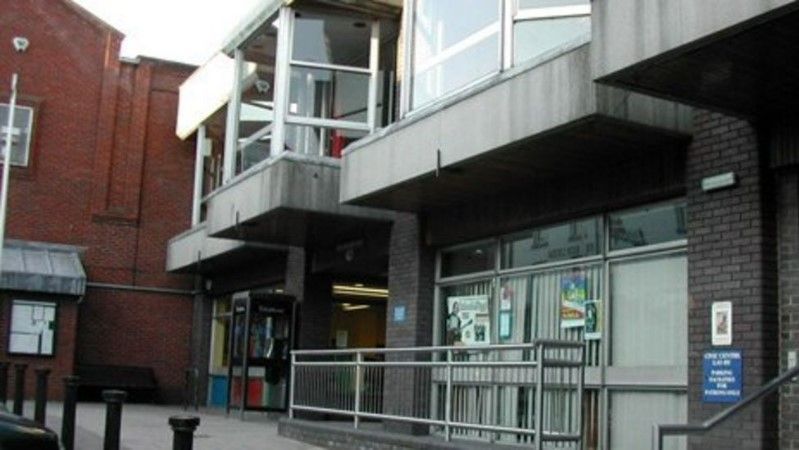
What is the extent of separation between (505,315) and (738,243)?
4229 millimetres

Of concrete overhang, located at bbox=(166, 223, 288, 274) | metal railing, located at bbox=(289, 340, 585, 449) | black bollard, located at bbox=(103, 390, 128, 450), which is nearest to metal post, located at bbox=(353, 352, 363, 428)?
metal railing, located at bbox=(289, 340, 585, 449)

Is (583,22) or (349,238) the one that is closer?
(583,22)

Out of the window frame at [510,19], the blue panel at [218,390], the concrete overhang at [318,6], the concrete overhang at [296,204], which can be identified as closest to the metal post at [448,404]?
the window frame at [510,19]

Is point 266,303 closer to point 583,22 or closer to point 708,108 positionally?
point 583,22

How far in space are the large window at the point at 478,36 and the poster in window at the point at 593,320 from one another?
278 centimetres

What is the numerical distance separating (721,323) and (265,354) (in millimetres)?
11197

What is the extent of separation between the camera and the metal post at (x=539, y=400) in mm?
9000

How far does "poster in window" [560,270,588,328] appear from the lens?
11.2 meters

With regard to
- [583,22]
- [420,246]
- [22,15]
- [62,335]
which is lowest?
[62,335]

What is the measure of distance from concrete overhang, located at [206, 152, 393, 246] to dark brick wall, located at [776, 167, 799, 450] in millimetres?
7093

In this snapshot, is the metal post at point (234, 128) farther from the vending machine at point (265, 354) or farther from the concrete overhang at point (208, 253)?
the vending machine at point (265, 354)

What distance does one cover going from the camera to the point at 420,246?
14.0 meters

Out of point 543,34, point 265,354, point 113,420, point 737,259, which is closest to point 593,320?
point 737,259

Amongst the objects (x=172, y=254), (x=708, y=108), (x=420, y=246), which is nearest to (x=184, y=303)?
(x=172, y=254)
